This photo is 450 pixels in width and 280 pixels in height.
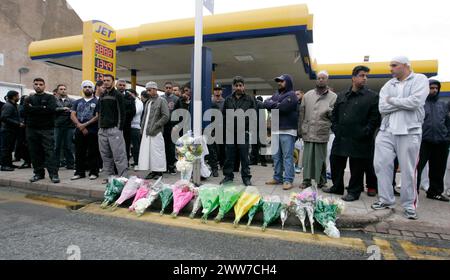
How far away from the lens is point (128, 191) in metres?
4.20

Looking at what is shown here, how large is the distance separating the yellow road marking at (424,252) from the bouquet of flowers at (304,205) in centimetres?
93

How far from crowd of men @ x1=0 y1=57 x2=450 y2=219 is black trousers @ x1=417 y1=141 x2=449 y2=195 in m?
0.01

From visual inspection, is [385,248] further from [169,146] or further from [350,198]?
[169,146]

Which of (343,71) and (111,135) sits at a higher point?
(343,71)

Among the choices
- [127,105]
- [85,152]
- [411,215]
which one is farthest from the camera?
[127,105]

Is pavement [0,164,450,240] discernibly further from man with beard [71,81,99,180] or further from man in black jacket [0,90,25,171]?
man in black jacket [0,90,25,171]

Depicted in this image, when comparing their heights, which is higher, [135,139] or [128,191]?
[135,139]

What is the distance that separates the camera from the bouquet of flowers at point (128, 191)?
414 cm

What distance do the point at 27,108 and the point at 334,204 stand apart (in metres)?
5.39

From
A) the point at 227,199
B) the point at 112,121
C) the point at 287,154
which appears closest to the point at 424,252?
the point at 227,199

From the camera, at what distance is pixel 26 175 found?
611 centimetres

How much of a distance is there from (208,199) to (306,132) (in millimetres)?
2230
